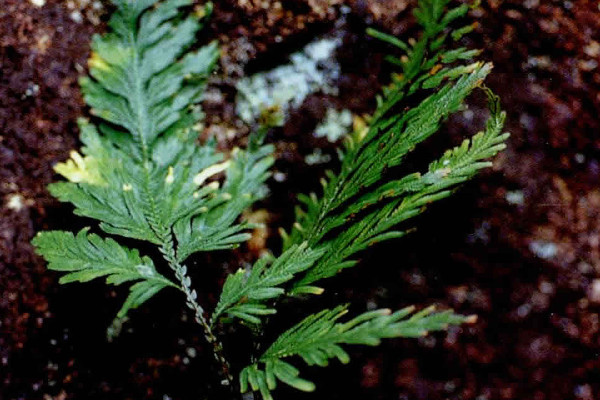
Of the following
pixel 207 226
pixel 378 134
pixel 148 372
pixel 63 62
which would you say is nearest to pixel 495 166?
pixel 378 134

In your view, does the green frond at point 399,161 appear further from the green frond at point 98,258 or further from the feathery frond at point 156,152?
the green frond at point 98,258

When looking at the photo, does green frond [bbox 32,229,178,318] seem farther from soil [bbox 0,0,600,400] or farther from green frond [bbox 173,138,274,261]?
soil [bbox 0,0,600,400]

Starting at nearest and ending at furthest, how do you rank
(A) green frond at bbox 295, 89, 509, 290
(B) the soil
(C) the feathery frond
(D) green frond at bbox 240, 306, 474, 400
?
1. (D) green frond at bbox 240, 306, 474, 400
2. (A) green frond at bbox 295, 89, 509, 290
3. (C) the feathery frond
4. (B) the soil

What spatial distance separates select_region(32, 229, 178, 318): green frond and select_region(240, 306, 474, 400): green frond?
0.30 metres

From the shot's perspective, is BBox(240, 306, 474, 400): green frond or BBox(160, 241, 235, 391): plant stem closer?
BBox(240, 306, 474, 400): green frond

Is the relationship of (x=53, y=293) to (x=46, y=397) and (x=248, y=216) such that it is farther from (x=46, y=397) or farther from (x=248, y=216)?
(x=248, y=216)

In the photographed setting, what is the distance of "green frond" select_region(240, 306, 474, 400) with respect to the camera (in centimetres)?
89

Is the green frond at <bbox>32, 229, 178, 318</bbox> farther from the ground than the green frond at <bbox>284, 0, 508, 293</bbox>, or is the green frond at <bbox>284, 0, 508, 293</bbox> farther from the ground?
the green frond at <bbox>32, 229, 178, 318</bbox>

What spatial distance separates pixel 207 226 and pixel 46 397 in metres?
0.68

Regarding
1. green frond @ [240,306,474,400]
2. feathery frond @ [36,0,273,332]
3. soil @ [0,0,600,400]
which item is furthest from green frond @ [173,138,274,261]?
green frond @ [240,306,474,400]

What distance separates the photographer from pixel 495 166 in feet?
4.82

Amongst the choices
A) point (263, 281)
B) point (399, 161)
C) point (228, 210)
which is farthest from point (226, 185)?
point (399, 161)

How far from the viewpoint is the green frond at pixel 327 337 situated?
35.0 inches

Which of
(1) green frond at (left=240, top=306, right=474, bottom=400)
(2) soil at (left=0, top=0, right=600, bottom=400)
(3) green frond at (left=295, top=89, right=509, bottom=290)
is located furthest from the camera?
(2) soil at (left=0, top=0, right=600, bottom=400)
